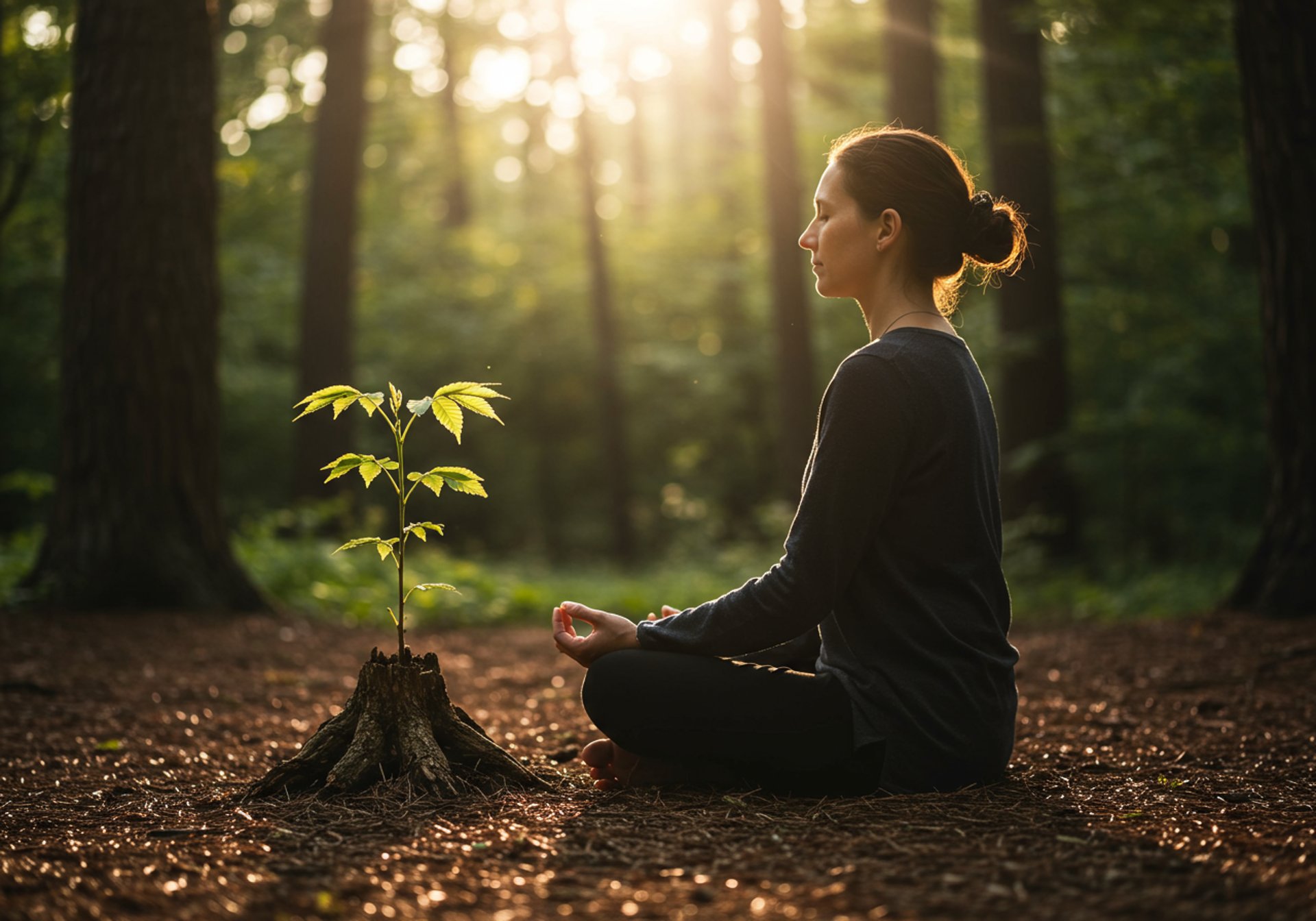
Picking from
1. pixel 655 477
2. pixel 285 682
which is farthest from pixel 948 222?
pixel 655 477

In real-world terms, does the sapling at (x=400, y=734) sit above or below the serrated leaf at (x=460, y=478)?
below

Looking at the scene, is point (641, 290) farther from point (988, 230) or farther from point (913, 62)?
point (988, 230)

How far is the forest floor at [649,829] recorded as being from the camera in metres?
2.24

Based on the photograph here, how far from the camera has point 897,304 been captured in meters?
3.18

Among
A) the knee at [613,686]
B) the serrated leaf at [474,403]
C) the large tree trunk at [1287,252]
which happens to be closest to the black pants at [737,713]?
the knee at [613,686]

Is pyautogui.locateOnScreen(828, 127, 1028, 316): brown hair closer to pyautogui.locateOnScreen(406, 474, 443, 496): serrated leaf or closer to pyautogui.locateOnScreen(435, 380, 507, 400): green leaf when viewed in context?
pyautogui.locateOnScreen(435, 380, 507, 400): green leaf

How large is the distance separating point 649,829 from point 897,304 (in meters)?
1.56

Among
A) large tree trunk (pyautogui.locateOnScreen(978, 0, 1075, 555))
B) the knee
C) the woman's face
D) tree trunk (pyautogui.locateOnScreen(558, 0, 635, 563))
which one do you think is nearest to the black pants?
the knee

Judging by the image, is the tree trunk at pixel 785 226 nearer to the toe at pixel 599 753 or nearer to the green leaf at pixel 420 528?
the toe at pixel 599 753

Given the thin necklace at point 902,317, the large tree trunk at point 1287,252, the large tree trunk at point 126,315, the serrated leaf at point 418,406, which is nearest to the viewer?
the serrated leaf at point 418,406

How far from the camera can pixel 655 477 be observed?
2233cm

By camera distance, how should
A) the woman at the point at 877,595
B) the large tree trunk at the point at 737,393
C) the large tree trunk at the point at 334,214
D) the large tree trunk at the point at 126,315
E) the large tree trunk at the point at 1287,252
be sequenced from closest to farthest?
the woman at the point at 877,595 → the large tree trunk at the point at 1287,252 → the large tree trunk at the point at 126,315 → the large tree trunk at the point at 334,214 → the large tree trunk at the point at 737,393

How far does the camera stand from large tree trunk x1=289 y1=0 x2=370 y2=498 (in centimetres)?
1302

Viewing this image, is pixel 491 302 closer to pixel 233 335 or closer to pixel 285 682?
pixel 233 335
